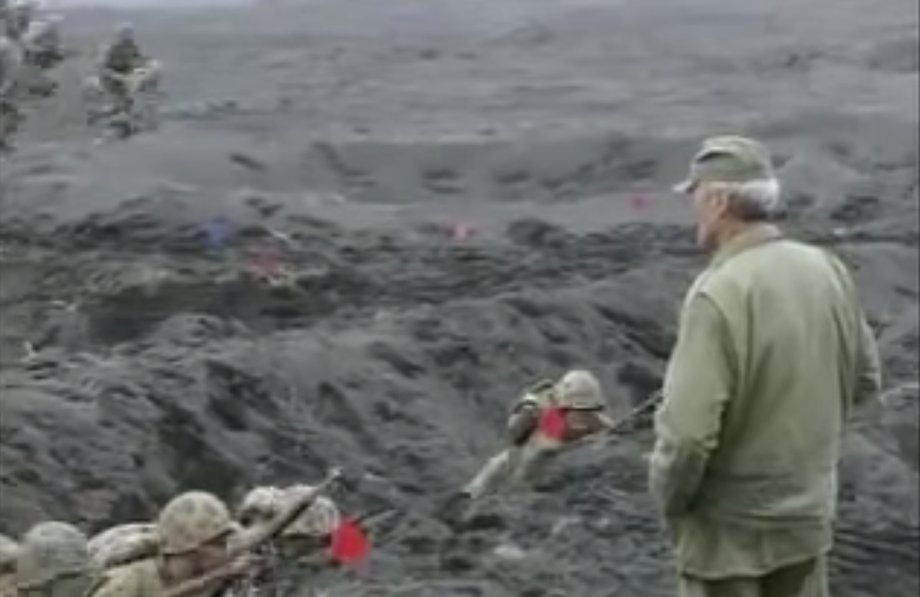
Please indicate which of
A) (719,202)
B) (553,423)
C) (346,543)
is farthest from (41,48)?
(719,202)

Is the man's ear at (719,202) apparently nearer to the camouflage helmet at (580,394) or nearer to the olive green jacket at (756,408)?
the olive green jacket at (756,408)

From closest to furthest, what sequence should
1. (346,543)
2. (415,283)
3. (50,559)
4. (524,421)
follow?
(50,559)
(346,543)
(524,421)
(415,283)

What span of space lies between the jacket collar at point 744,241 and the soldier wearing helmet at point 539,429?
6.27 m

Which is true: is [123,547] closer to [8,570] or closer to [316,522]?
[8,570]

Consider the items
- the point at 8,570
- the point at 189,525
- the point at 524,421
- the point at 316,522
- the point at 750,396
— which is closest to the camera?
the point at 750,396

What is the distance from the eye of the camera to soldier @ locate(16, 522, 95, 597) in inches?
371

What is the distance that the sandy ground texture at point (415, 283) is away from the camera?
14.0 m

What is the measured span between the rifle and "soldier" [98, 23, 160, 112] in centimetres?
1663

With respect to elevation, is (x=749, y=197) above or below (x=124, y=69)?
above

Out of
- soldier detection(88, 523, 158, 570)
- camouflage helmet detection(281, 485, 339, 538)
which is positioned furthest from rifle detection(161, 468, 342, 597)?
camouflage helmet detection(281, 485, 339, 538)

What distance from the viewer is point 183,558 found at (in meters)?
8.97

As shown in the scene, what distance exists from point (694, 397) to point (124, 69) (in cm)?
1967

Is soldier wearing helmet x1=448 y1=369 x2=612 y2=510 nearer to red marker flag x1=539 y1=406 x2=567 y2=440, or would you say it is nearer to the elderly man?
red marker flag x1=539 y1=406 x2=567 y2=440

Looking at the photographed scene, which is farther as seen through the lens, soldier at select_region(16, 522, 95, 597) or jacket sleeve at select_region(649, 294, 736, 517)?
soldier at select_region(16, 522, 95, 597)
